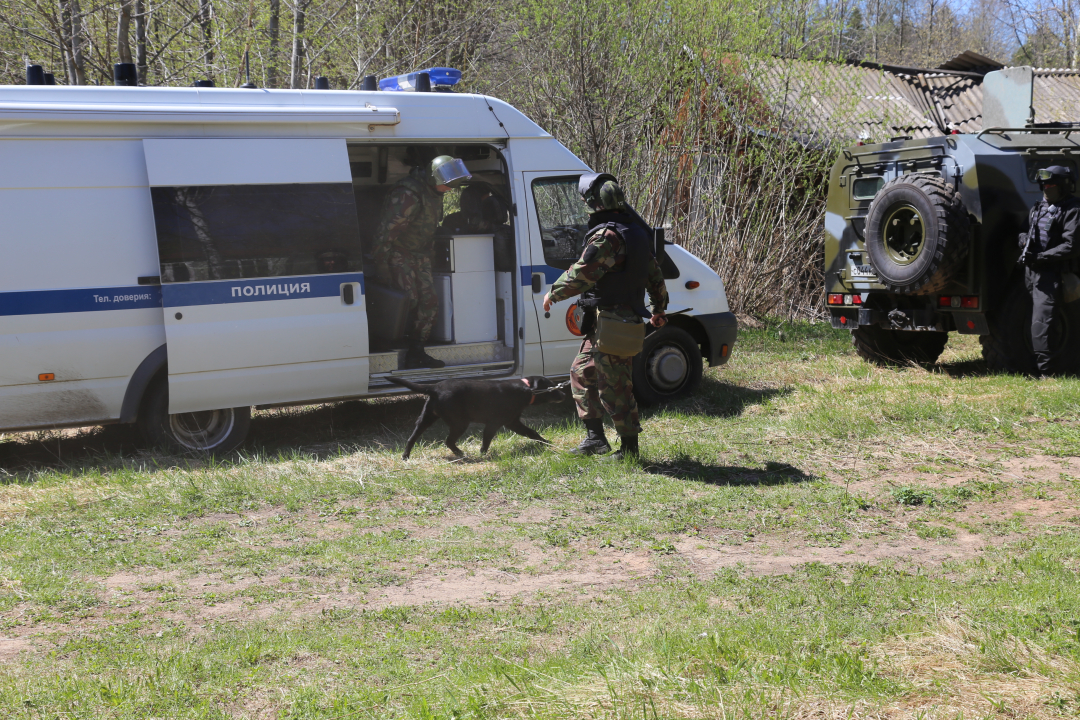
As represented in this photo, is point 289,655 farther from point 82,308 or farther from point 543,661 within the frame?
point 82,308

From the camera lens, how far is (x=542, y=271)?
24.4ft

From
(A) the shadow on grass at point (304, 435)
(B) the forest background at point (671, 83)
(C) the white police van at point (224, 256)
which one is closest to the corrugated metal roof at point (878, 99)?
(B) the forest background at point (671, 83)

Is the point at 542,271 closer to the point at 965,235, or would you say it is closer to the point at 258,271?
the point at 258,271

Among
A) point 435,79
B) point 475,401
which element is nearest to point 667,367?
point 475,401

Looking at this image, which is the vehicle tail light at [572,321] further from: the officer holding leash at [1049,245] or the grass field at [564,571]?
the officer holding leash at [1049,245]

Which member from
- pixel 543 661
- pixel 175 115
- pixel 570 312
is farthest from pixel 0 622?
pixel 570 312

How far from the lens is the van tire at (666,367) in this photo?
7.86m

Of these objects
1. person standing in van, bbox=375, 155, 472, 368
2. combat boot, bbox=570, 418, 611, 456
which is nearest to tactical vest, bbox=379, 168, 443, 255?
person standing in van, bbox=375, 155, 472, 368

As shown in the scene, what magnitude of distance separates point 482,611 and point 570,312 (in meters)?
4.01

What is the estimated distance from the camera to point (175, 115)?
6.23 m

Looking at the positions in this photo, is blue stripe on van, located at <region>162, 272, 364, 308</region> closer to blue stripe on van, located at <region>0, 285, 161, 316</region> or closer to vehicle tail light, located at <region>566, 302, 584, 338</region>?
blue stripe on van, located at <region>0, 285, 161, 316</region>

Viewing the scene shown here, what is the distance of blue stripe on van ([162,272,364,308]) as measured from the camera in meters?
6.24

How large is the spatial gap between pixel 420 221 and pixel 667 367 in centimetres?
234

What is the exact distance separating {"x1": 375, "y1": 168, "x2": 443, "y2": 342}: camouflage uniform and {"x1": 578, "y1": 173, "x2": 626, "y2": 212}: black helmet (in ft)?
5.86
